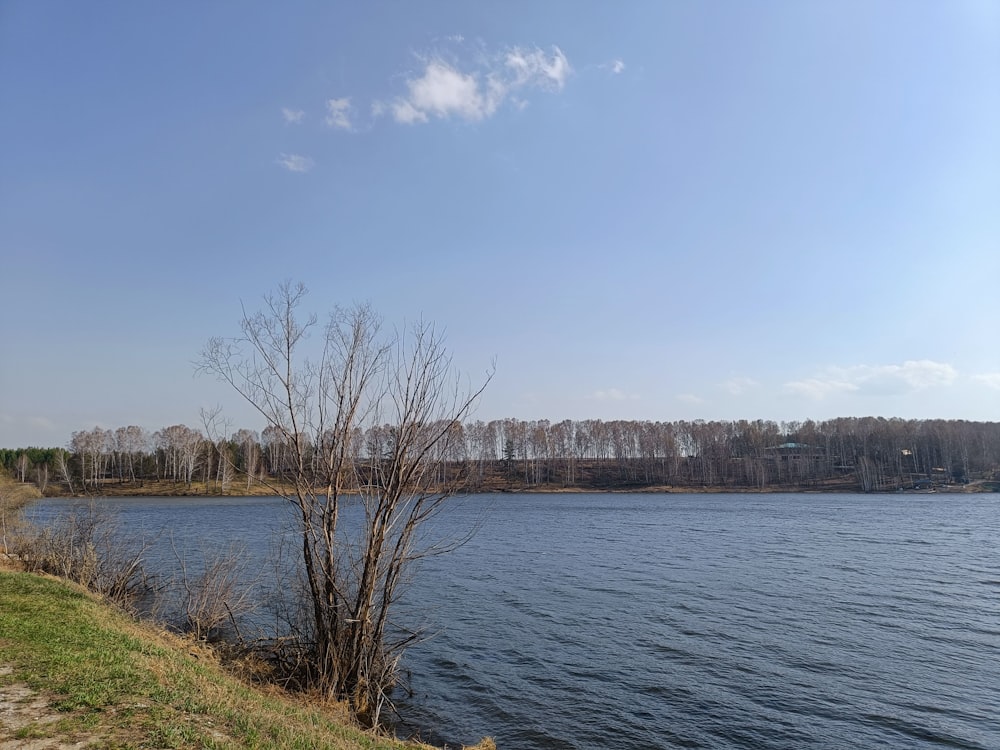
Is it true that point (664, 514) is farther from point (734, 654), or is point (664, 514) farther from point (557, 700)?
point (557, 700)

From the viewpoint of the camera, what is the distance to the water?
1261 cm

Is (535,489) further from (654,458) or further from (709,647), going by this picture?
(709,647)

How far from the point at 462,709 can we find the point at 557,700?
2.13 metres

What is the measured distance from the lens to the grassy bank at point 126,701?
6664mm

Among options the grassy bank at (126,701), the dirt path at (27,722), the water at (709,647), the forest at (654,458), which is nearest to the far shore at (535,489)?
the forest at (654,458)

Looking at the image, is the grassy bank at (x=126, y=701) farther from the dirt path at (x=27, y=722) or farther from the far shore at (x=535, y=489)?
the far shore at (x=535, y=489)

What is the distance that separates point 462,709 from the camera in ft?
44.5

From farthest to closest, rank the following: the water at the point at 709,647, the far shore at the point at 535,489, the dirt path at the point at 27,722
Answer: the far shore at the point at 535,489, the water at the point at 709,647, the dirt path at the point at 27,722

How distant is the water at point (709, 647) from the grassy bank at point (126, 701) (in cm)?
422

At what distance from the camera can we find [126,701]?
24.8 ft

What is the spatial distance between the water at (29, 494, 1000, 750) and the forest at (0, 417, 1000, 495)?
65.4m

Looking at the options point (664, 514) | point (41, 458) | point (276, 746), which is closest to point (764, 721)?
point (276, 746)

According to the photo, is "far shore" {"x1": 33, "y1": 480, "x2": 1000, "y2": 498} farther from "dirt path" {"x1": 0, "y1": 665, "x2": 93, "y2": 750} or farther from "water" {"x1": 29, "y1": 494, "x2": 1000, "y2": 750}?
Result: "dirt path" {"x1": 0, "y1": 665, "x2": 93, "y2": 750}

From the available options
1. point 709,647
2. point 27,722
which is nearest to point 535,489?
point 709,647
